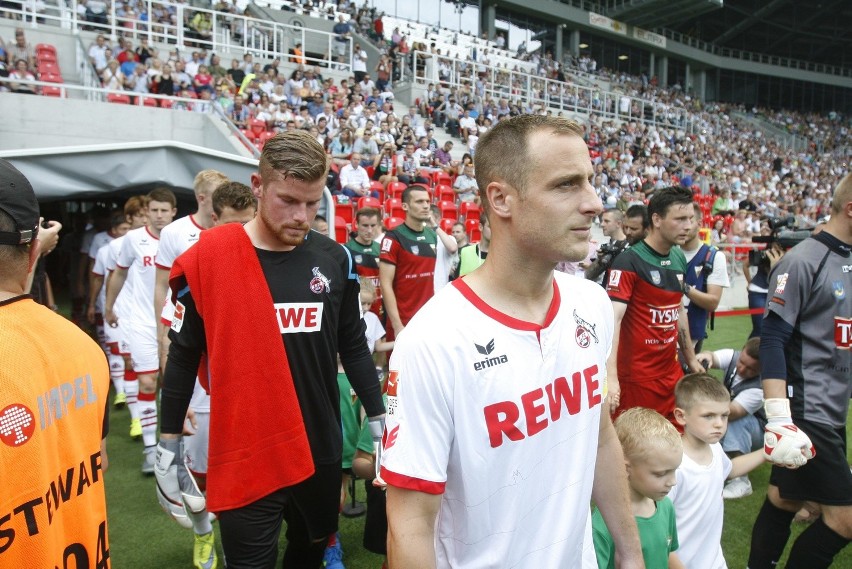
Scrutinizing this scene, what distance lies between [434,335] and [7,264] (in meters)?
1.17

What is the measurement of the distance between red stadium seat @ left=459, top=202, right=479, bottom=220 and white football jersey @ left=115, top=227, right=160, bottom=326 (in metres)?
9.91

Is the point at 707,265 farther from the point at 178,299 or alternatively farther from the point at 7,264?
the point at 7,264

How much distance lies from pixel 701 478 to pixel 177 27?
707 inches

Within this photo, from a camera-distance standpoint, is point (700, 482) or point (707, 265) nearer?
point (700, 482)

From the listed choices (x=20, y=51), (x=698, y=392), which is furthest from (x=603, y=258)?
(x=20, y=51)

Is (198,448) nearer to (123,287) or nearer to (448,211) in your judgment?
(123,287)

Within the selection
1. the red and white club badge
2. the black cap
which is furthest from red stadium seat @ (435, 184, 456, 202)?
the red and white club badge

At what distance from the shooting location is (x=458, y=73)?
25.1m

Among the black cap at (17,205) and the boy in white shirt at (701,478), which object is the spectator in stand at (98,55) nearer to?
the black cap at (17,205)

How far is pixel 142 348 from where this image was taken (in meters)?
5.18

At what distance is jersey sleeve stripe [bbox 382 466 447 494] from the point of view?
1.57m

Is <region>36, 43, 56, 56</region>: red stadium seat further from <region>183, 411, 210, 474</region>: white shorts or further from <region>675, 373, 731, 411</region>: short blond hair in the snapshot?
<region>675, 373, 731, 411</region>: short blond hair

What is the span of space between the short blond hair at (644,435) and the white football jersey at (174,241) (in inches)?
116

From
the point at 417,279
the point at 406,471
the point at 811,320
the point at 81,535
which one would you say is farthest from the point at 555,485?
the point at 417,279
